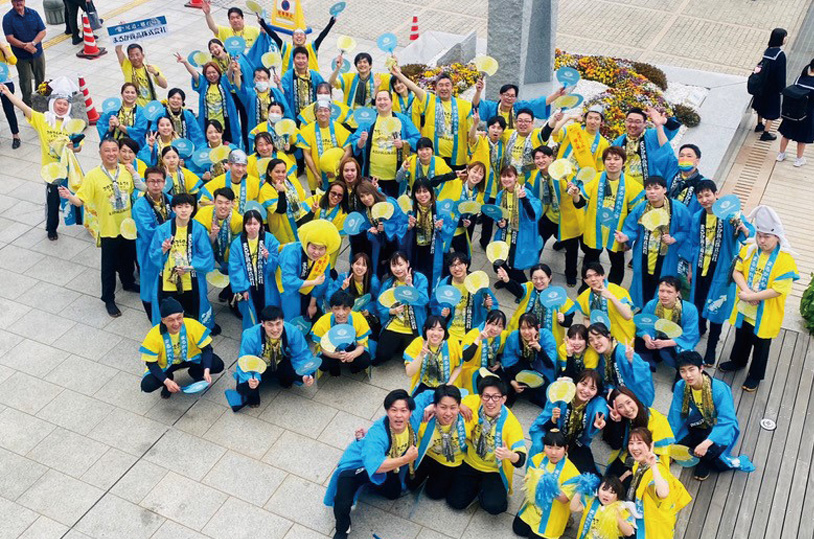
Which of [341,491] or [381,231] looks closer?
[341,491]

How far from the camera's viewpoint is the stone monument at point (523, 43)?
11.1 meters

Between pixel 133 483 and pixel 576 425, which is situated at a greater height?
pixel 576 425

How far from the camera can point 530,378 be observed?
24.7 feet

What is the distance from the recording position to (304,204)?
29.7ft

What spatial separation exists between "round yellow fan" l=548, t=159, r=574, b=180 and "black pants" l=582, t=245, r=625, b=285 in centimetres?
93

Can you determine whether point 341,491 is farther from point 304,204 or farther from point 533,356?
point 304,204

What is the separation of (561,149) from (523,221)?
954 millimetres

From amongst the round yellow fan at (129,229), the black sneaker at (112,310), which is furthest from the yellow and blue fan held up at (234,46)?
the black sneaker at (112,310)

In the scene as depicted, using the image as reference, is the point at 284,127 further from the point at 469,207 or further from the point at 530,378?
the point at 530,378

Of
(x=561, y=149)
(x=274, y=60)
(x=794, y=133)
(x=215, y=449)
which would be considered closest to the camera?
(x=215, y=449)

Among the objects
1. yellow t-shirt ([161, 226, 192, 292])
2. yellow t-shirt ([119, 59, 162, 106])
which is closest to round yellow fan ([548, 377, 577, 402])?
yellow t-shirt ([161, 226, 192, 292])

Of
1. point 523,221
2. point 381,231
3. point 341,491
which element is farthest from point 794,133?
point 341,491

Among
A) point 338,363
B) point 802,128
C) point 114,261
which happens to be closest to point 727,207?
point 338,363

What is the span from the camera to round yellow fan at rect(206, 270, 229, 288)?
825 centimetres
